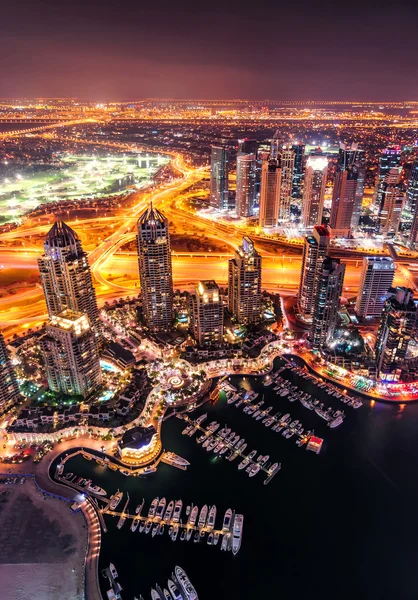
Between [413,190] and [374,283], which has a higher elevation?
[413,190]

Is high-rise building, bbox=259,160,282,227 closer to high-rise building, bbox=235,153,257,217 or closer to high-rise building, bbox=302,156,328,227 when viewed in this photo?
high-rise building, bbox=235,153,257,217

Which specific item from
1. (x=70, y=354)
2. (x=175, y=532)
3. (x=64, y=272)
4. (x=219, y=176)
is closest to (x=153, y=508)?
(x=175, y=532)

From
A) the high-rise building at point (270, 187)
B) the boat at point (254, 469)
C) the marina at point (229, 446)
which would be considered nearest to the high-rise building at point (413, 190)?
the high-rise building at point (270, 187)

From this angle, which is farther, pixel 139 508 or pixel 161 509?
pixel 139 508

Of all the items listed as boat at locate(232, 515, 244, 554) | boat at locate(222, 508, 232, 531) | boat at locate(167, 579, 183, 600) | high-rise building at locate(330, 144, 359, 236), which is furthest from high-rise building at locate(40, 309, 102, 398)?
high-rise building at locate(330, 144, 359, 236)

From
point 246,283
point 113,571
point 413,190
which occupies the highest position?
point 413,190

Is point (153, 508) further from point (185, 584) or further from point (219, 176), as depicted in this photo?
point (219, 176)
